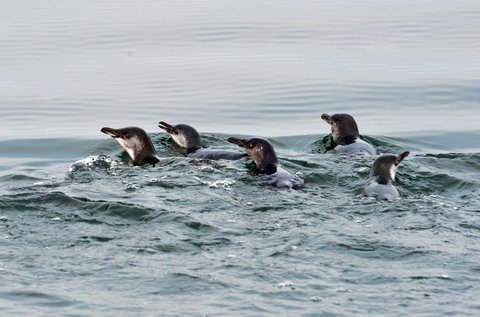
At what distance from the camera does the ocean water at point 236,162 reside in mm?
10531

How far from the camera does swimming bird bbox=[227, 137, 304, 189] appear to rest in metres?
14.3

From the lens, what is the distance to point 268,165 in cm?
1514

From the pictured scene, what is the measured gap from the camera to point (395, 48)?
2309cm

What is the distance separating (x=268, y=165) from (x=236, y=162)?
83 centimetres

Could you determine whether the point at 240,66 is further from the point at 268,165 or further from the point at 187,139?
the point at 268,165

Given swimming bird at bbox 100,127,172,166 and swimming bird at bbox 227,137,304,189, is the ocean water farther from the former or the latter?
swimming bird at bbox 100,127,172,166

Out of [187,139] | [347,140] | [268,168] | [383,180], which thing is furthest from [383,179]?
[187,139]

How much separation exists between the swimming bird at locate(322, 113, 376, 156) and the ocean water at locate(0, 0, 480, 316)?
1.21ft

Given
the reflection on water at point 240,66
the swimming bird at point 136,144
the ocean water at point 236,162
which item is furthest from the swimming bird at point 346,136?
the swimming bird at point 136,144

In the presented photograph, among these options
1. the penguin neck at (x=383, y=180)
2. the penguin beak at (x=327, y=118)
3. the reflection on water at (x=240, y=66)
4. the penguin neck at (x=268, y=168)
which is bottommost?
the penguin neck at (x=383, y=180)

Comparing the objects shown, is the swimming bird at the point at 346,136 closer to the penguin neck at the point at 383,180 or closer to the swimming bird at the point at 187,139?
the swimming bird at the point at 187,139

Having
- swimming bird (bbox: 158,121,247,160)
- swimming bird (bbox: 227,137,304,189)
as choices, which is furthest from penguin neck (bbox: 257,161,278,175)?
swimming bird (bbox: 158,121,247,160)

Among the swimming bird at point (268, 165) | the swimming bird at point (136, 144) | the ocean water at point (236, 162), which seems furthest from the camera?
the swimming bird at point (136, 144)

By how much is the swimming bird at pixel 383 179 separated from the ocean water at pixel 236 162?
0.19 metres
